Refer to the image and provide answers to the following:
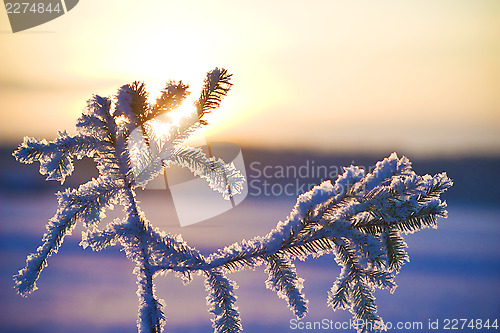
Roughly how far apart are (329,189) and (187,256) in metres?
0.36

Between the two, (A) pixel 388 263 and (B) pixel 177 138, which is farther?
(B) pixel 177 138

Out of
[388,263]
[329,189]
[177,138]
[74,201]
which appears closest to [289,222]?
Result: [329,189]

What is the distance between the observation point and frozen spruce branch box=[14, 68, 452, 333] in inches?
34.7

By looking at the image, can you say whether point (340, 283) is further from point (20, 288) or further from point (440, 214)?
point (20, 288)

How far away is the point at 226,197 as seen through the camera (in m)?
0.98

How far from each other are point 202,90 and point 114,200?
336mm

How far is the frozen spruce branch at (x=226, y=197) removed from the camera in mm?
882

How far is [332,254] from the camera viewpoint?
97 cm

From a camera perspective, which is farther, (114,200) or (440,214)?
(114,200)

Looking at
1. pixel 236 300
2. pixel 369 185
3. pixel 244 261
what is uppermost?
pixel 369 185

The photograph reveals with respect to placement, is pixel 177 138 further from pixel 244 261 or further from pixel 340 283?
pixel 340 283

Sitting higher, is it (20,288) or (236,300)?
(20,288)

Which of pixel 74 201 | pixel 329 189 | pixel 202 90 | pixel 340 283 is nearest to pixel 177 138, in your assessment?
pixel 202 90

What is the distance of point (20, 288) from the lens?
2.86 feet
